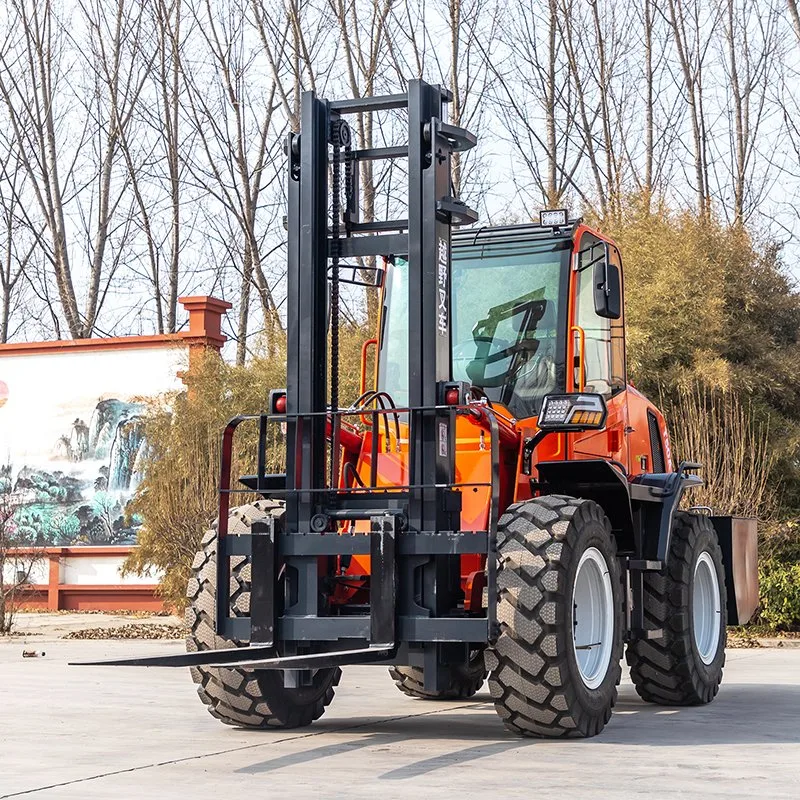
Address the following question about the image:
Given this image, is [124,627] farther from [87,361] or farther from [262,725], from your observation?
[262,725]

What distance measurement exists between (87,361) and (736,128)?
13.5 meters

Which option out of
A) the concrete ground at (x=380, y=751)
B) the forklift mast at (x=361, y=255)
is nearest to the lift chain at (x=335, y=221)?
the forklift mast at (x=361, y=255)

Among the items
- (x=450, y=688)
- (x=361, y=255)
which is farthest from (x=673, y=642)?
(x=361, y=255)

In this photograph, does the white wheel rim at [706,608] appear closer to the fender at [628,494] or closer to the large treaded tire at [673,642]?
the large treaded tire at [673,642]

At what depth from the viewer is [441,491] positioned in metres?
7.95

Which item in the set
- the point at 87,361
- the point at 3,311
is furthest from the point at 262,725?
the point at 3,311

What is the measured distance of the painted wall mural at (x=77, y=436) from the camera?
23.1 m

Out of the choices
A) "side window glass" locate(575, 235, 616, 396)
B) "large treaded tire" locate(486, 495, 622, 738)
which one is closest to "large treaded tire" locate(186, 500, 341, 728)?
"large treaded tire" locate(486, 495, 622, 738)

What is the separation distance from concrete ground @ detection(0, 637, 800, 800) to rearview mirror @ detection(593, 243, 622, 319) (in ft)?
8.34

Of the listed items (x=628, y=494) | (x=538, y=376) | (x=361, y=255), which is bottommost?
(x=628, y=494)

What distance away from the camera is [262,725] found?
8.48 metres

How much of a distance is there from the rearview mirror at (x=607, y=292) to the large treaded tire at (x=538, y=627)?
1631 millimetres

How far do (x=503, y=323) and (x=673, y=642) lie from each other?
2.54 metres

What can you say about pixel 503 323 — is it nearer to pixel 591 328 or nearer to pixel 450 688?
pixel 591 328
